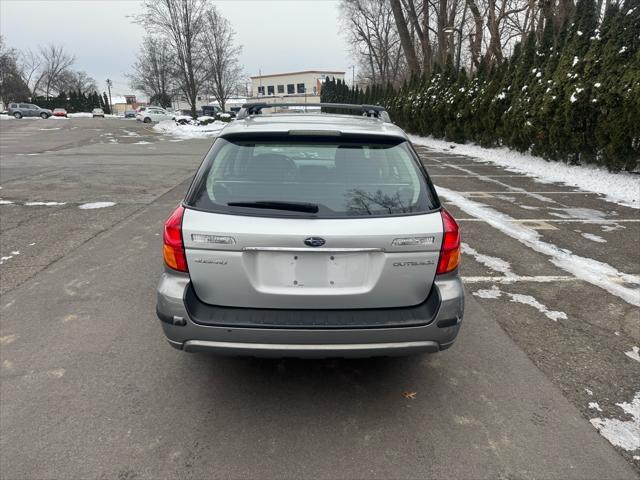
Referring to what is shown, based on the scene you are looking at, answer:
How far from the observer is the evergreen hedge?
9.55 m

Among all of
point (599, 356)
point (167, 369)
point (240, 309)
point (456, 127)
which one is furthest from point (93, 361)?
point (456, 127)

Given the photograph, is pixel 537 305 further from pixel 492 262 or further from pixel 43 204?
pixel 43 204

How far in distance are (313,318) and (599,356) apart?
2245mm

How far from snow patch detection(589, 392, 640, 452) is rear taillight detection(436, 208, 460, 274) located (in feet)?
3.96

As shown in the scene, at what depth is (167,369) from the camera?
10.0 feet

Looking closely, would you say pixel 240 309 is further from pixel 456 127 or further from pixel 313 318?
pixel 456 127

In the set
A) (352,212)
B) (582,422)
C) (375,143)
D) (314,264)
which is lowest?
(582,422)

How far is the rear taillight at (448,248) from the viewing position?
2473mm

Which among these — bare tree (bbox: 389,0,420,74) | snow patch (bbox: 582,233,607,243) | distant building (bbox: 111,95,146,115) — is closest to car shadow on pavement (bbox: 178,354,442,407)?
snow patch (bbox: 582,233,607,243)

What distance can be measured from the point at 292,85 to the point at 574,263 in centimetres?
10129

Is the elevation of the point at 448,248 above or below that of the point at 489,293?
above

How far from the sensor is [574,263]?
506 centimetres

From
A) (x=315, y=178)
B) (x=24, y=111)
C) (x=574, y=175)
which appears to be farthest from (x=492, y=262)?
(x=24, y=111)

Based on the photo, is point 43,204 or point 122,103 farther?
point 122,103
